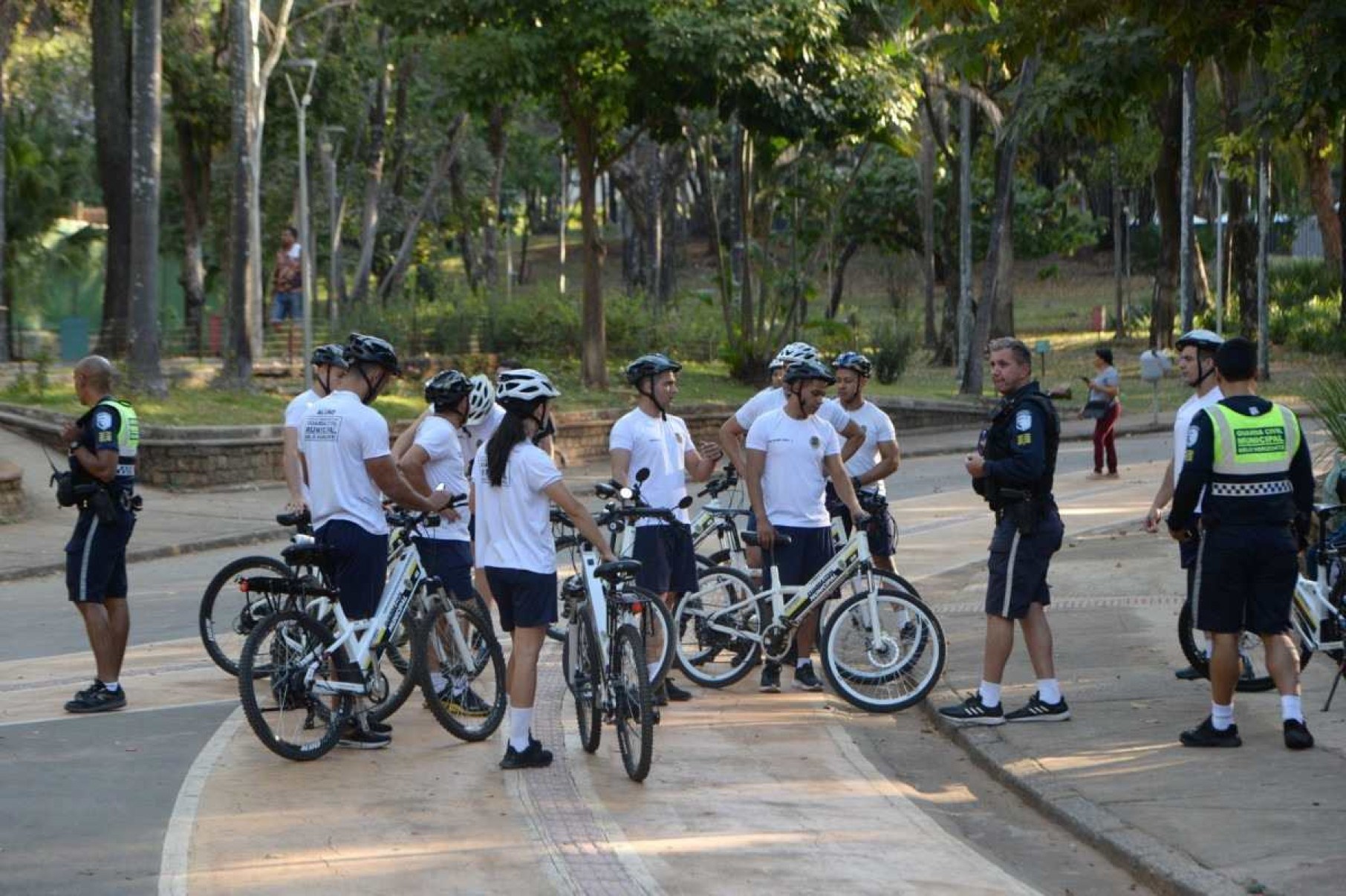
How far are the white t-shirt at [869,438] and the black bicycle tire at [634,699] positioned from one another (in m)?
4.07

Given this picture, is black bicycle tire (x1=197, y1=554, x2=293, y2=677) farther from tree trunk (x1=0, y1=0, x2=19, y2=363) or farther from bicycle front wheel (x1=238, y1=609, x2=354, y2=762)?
tree trunk (x1=0, y1=0, x2=19, y2=363)

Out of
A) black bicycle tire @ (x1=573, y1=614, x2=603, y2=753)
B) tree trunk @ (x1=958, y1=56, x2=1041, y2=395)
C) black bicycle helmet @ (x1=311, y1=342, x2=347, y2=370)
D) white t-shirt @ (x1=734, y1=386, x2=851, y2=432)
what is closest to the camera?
black bicycle tire @ (x1=573, y1=614, x2=603, y2=753)

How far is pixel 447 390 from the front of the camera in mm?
10648

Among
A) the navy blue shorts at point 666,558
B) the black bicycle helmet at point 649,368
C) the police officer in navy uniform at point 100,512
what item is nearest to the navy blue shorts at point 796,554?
the navy blue shorts at point 666,558

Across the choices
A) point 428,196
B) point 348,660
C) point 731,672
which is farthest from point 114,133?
point 348,660

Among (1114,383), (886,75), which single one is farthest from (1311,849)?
(886,75)

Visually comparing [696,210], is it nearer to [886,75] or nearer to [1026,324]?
[1026,324]

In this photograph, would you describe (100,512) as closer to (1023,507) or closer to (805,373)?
(805,373)

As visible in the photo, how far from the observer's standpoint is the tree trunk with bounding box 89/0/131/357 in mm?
31844

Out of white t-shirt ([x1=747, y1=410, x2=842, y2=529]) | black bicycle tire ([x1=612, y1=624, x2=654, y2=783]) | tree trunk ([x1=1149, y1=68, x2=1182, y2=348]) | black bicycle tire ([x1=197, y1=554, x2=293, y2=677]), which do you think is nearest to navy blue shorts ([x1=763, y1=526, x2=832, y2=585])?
white t-shirt ([x1=747, y1=410, x2=842, y2=529])

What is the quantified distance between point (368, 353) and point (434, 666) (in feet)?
5.16

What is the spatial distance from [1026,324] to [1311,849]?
53.0 metres

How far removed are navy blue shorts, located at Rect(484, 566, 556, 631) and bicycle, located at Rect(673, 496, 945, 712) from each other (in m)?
2.22

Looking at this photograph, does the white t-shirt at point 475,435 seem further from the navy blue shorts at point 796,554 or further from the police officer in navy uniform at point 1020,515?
the police officer in navy uniform at point 1020,515
